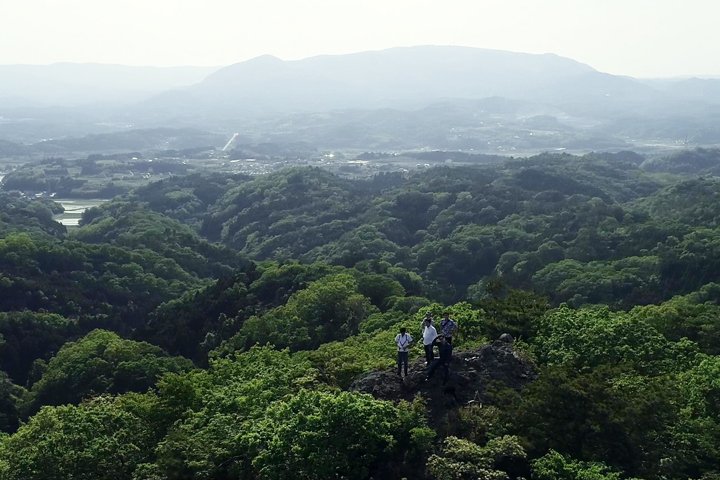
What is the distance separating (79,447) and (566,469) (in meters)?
14.3

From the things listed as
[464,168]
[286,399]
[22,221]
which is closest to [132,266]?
[22,221]

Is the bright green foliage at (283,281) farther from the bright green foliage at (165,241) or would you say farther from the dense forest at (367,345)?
the bright green foliage at (165,241)

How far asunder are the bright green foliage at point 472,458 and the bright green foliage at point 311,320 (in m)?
26.2

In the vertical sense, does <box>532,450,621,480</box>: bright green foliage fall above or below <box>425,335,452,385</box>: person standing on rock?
below

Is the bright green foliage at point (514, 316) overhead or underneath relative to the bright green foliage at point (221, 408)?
overhead

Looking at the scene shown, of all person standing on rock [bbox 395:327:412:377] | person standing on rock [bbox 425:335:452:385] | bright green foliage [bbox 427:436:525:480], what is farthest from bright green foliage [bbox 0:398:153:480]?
bright green foliage [bbox 427:436:525:480]

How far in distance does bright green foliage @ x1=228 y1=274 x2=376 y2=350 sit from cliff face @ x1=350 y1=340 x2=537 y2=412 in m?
21.8

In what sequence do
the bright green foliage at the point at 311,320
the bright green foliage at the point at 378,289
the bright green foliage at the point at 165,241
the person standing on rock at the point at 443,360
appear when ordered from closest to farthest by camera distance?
the person standing on rock at the point at 443,360, the bright green foliage at the point at 311,320, the bright green foliage at the point at 378,289, the bright green foliage at the point at 165,241

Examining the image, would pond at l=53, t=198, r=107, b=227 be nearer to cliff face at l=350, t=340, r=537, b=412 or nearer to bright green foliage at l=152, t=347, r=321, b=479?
bright green foliage at l=152, t=347, r=321, b=479

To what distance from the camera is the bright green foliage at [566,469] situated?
17234 millimetres

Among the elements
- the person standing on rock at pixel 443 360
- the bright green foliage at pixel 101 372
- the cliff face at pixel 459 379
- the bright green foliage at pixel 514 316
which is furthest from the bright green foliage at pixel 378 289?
the person standing on rock at pixel 443 360

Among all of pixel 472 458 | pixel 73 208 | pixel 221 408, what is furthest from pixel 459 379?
pixel 73 208

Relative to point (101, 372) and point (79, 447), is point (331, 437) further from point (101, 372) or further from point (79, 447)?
point (101, 372)

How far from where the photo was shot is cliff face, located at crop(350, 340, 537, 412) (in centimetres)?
2122
